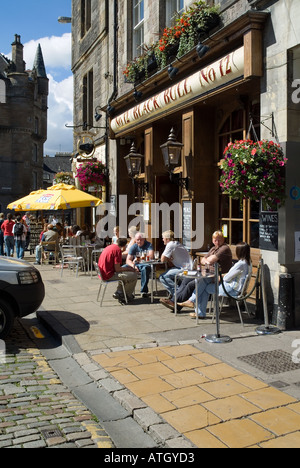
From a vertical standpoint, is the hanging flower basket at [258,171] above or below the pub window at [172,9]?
below

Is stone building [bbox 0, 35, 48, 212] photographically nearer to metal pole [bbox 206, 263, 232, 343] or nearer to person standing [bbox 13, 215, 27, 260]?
person standing [bbox 13, 215, 27, 260]

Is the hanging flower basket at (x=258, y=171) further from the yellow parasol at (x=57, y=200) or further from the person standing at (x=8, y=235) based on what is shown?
the person standing at (x=8, y=235)

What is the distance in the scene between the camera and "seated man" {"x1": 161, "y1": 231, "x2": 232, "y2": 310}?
7191 mm

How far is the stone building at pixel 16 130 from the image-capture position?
48375 millimetres

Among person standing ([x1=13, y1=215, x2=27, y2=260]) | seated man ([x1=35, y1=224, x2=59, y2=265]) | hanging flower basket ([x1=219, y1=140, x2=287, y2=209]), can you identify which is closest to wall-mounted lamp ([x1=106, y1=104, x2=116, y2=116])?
seated man ([x1=35, y1=224, x2=59, y2=265])

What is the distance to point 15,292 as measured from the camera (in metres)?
6.12

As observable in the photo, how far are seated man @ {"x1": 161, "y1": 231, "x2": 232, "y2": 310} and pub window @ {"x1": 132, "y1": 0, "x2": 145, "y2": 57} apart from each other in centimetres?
700

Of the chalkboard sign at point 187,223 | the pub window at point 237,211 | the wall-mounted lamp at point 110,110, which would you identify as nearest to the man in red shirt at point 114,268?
the chalkboard sign at point 187,223

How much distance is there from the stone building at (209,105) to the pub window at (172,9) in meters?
0.03

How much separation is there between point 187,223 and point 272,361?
4.76 metres

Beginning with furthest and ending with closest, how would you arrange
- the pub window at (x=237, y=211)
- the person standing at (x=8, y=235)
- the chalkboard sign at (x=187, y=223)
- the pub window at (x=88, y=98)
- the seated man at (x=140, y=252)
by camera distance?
the pub window at (x=88, y=98)
the person standing at (x=8, y=235)
the chalkboard sign at (x=187, y=223)
the seated man at (x=140, y=252)
the pub window at (x=237, y=211)

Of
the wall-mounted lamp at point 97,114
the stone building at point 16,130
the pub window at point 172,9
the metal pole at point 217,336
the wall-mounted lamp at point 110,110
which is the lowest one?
the metal pole at point 217,336

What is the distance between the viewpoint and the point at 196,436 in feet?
11.3
